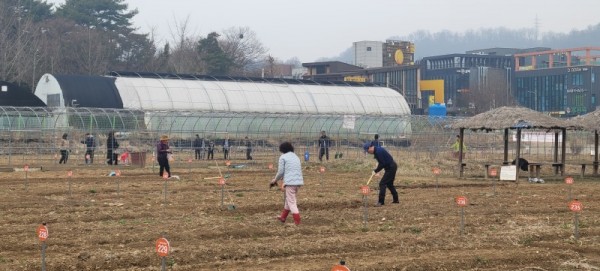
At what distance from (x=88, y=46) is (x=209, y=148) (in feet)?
162

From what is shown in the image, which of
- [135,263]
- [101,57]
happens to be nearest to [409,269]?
[135,263]

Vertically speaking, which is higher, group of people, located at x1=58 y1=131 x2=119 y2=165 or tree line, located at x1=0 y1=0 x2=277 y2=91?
tree line, located at x1=0 y1=0 x2=277 y2=91

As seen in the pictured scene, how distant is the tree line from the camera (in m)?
81.5

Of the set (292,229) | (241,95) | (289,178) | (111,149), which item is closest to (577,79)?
(241,95)

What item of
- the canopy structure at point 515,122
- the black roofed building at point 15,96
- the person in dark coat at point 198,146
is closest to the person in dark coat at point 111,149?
the person in dark coat at point 198,146

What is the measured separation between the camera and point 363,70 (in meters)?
105

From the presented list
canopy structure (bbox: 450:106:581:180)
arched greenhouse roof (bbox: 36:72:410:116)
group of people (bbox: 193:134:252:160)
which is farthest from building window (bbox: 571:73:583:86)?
canopy structure (bbox: 450:106:581:180)

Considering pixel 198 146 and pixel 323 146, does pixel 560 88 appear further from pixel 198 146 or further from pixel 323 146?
pixel 198 146

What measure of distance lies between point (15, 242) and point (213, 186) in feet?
42.3

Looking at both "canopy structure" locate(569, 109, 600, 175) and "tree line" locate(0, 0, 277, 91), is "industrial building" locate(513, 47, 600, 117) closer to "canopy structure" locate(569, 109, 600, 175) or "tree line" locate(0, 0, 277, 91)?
"tree line" locate(0, 0, 277, 91)

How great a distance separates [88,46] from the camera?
3509 inches

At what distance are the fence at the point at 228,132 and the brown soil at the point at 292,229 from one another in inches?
648

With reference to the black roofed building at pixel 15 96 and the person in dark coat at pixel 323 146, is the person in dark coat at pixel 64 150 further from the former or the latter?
the black roofed building at pixel 15 96

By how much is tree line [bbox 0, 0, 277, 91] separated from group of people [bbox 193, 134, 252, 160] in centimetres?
3312
